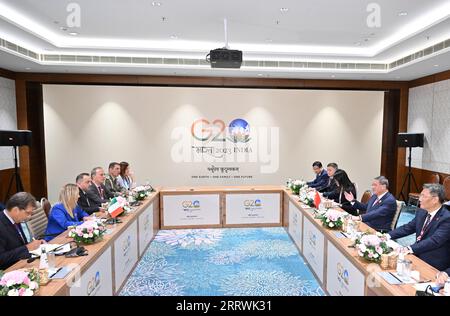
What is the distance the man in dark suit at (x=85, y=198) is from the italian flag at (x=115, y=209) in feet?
1.78

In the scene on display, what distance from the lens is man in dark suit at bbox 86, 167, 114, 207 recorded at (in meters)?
4.70

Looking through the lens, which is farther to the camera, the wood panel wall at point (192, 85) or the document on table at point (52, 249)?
the wood panel wall at point (192, 85)

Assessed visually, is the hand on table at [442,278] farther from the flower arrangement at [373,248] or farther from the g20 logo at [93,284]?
the g20 logo at [93,284]

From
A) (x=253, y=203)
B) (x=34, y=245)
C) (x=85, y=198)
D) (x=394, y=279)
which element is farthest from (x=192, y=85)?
(x=394, y=279)

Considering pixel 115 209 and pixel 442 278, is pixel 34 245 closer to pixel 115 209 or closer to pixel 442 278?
pixel 115 209

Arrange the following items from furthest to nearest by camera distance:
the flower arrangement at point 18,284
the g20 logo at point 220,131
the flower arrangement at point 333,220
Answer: the g20 logo at point 220,131, the flower arrangement at point 333,220, the flower arrangement at point 18,284

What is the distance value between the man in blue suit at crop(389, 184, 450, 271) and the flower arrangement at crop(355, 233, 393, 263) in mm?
163

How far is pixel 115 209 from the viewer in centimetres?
381

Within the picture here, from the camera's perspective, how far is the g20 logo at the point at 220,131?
767 cm

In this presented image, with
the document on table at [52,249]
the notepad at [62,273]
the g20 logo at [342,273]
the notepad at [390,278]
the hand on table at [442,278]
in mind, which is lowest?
the g20 logo at [342,273]

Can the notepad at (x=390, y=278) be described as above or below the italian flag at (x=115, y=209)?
below

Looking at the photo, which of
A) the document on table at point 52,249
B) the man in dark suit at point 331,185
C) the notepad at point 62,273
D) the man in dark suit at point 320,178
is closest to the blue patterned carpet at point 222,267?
the document on table at point 52,249

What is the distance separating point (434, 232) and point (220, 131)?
5.53 meters
